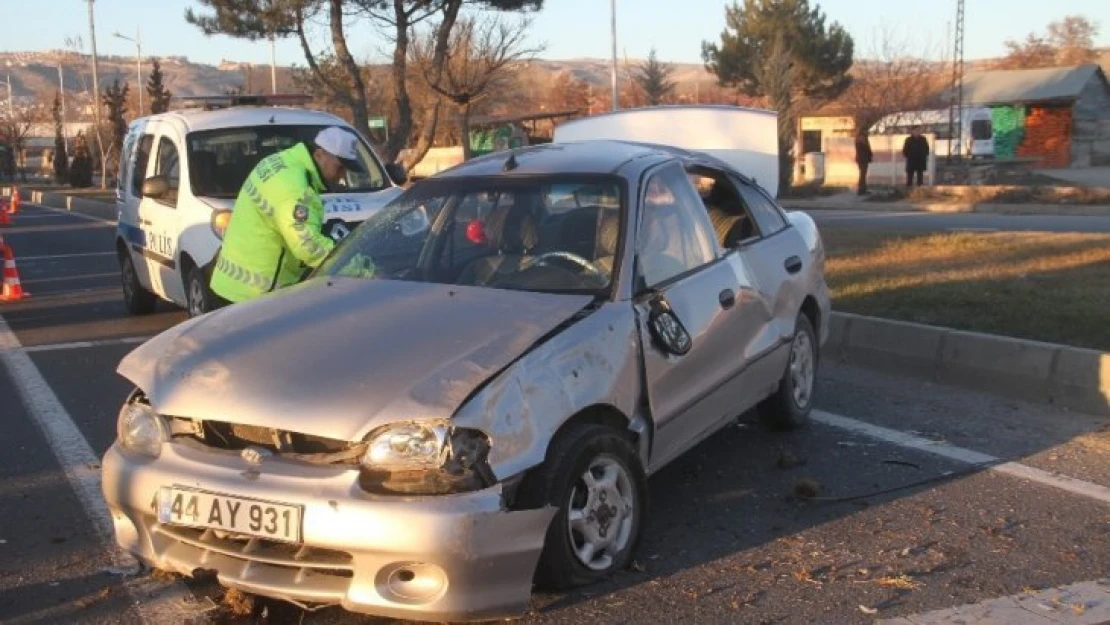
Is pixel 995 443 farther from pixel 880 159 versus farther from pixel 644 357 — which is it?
pixel 880 159

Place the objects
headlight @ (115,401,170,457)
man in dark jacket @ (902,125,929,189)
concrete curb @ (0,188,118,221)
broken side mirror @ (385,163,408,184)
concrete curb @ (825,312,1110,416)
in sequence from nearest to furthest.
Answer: headlight @ (115,401,170,457)
concrete curb @ (825,312,1110,416)
broken side mirror @ (385,163,408,184)
concrete curb @ (0,188,118,221)
man in dark jacket @ (902,125,929,189)

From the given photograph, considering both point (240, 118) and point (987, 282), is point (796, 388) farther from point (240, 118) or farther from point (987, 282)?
point (240, 118)

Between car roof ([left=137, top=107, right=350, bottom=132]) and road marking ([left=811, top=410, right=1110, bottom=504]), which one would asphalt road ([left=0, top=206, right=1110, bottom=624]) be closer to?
road marking ([left=811, top=410, right=1110, bottom=504])

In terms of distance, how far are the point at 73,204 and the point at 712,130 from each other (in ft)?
79.8

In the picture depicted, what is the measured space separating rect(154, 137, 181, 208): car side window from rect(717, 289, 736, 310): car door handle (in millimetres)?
5451

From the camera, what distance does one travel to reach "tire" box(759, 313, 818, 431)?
20.2 feet

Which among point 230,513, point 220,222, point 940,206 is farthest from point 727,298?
point 940,206

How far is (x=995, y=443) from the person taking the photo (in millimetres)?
6191

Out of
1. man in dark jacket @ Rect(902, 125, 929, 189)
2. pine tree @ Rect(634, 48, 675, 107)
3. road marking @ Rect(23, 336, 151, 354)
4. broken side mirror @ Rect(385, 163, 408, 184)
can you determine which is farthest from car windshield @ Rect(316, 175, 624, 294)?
pine tree @ Rect(634, 48, 675, 107)

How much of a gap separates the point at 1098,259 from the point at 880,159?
91.4 feet

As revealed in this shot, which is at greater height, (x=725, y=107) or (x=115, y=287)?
(x=725, y=107)

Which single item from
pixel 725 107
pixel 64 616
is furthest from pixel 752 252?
pixel 725 107

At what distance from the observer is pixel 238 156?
31.7 feet

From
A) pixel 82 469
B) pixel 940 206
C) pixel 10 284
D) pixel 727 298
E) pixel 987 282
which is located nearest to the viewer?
pixel 727 298
